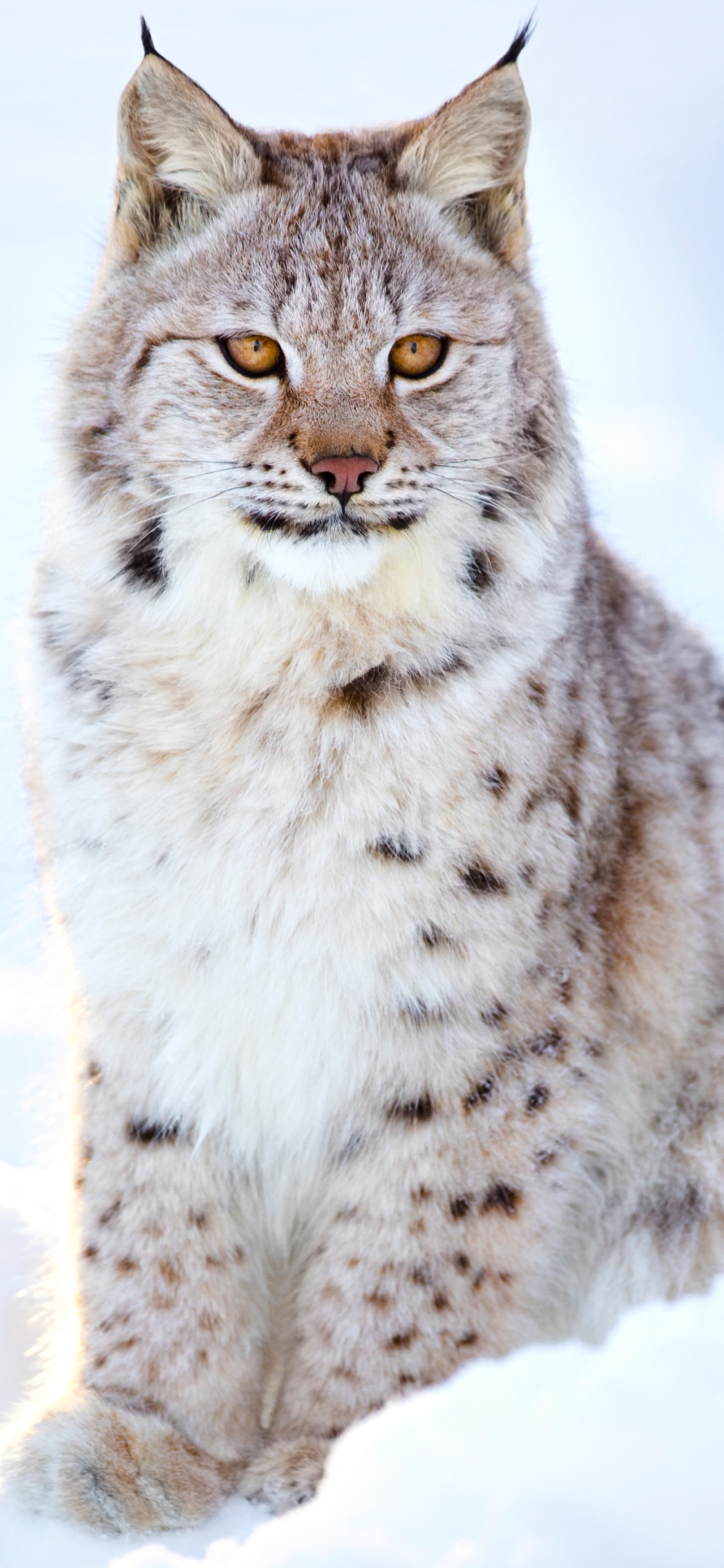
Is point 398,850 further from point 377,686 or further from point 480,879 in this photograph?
point 377,686

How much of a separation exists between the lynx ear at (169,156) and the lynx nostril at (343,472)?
764 millimetres

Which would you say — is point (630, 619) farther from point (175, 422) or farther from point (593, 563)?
point (175, 422)

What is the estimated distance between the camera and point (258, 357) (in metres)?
3.04

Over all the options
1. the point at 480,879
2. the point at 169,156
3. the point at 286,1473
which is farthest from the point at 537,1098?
the point at 169,156

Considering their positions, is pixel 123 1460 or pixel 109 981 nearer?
pixel 123 1460

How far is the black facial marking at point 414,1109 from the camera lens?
3295mm

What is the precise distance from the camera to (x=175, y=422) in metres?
3.06

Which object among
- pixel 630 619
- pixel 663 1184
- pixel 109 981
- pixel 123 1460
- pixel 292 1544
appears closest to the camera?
pixel 292 1544

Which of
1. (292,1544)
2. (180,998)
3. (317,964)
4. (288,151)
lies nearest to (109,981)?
(180,998)

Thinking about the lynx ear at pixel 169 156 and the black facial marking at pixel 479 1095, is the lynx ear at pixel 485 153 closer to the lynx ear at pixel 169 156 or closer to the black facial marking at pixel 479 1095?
the lynx ear at pixel 169 156

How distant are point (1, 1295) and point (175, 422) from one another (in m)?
2.37

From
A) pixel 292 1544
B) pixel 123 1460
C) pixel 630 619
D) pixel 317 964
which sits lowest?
pixel 123 1460

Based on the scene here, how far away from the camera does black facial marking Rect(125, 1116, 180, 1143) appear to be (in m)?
3.48

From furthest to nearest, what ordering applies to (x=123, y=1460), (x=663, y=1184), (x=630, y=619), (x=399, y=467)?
1. (x=630, y=619)
2. (x=663, y=1184)
3. (x=123, y=1460)
4. (x=399, y=467)
